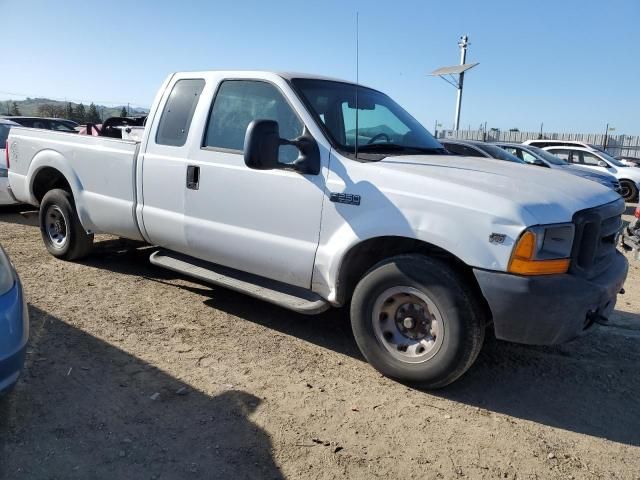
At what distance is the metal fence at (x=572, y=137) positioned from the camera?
3192 cm

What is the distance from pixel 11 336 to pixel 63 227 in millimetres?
3595

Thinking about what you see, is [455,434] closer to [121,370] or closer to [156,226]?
[121,370]

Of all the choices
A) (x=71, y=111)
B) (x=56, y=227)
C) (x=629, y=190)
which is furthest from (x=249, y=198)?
(x=71, y=111)

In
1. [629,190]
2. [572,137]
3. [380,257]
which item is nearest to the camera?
[380,257]

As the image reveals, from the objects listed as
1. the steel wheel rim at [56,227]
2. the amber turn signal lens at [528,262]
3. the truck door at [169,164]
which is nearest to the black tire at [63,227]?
the steel wheel rim at [56,227]

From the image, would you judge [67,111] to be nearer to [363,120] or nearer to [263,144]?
[363,120]

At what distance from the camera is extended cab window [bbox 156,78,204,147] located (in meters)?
4.55

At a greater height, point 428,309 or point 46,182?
point 46,182

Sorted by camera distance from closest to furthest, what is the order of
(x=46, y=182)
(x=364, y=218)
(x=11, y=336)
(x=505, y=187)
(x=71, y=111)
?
1. (x=11, y=336)
2. (x=505, y=187)
3. (x=364, y=218)
4. (x=46, y=182)
5. (x=71, y=111)

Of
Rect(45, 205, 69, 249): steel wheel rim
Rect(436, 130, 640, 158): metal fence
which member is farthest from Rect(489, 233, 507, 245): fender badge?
Rect(436, 130, 640, 158): metal fence

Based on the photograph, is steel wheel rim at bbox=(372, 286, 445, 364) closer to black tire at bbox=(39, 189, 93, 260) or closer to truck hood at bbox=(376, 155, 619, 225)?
truck hood at bbox=(376, 155, 619, 225)

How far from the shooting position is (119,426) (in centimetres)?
294

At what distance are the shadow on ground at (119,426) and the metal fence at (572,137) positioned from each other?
93.7 ft

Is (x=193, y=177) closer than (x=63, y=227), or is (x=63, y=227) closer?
(x=193, y=177)
